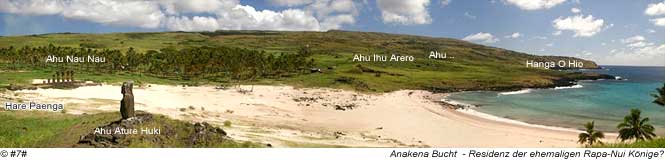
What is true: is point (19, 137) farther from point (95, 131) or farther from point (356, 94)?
point (356, 94)

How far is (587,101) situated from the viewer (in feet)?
62.3

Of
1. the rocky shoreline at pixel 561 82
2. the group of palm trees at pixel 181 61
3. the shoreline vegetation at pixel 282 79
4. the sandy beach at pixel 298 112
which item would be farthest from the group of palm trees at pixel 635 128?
the group of palm trees at pixel 181 61

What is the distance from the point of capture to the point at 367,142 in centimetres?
1353

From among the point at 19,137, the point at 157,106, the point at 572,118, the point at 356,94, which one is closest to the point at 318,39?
the point at 356,94

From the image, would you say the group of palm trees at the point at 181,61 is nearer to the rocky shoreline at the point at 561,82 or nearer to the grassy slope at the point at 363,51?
the grassy slope at the point at 363,51

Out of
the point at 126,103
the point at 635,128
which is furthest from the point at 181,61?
the point at 635,128

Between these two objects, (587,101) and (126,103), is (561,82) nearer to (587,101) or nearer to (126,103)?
(587,101)

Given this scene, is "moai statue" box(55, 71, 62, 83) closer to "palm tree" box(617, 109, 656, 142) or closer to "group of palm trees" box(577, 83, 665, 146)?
"group of palm trees" box(577, 83, 665, 146)

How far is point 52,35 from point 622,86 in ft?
49.8

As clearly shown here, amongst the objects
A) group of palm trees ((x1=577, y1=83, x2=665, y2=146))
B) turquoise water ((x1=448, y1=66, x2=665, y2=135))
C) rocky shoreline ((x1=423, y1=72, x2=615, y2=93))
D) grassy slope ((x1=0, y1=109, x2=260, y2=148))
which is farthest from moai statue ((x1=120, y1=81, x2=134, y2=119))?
group of palm trees ((x1=577, y1=83, x2=665, y2=146))

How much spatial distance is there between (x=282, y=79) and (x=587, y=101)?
9.96 meters

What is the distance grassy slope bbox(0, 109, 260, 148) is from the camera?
12109 mm

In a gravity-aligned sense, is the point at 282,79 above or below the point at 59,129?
above

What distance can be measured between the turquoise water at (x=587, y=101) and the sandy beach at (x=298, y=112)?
1.32 meters
